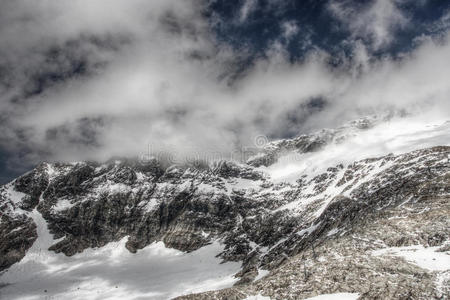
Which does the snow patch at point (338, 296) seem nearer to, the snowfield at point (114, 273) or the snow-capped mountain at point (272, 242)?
the snow-capped mountain at point (272, 242)

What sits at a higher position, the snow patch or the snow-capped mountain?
the snow-capped mountain

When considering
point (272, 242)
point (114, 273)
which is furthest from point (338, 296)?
point (114, 273)

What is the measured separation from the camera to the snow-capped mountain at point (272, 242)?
29.9 m

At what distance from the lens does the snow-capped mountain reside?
29.9 metres

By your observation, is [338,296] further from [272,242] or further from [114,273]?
[114,273]

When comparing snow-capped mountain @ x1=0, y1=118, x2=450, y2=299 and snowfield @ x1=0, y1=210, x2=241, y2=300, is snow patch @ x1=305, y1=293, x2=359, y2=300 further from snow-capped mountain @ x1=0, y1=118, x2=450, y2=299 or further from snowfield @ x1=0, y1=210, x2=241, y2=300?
snowfield @ x1=0, y1=210, x2=241, y2=300

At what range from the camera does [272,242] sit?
13312cm

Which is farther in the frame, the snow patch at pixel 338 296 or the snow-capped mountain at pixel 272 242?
the snow-capped mountain at pixel 272 242

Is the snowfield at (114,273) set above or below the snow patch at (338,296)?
above

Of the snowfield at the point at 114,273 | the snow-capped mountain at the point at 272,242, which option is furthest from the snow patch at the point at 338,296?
the snowfield at the point at 114,273

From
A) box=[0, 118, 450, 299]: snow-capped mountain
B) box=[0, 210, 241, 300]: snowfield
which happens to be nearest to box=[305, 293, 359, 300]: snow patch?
box=[0, 118, 450, 299]: snow-capped mountain

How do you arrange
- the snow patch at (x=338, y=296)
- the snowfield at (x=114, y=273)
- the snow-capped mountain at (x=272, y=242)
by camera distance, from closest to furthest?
the snow patch at (x=338, y=296)
the snow-capped mountain at (x=272, y=242)
the snowfield at (x=114, y=273)

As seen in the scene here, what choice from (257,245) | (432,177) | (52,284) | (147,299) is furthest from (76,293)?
(432,177)

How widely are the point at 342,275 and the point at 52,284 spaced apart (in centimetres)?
14063
